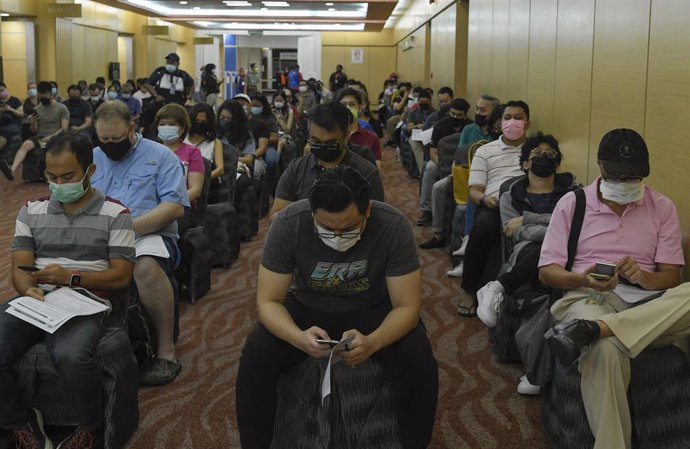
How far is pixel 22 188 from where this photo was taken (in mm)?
10797

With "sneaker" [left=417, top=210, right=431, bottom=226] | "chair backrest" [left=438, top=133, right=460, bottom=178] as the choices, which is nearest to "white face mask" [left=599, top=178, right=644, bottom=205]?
"chair backrest" [left=438, top=133, right=460, bottom=178]

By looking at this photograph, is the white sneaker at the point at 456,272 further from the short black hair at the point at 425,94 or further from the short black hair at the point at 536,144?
the short black hair at the point at 425,94

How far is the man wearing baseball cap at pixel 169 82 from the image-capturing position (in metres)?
12.9

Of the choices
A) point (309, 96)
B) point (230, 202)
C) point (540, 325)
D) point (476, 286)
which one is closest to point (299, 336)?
point (540, 325)

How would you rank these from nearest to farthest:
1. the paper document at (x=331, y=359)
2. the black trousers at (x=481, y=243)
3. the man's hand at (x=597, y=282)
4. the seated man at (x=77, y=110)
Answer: the paper document at (x=331, y=359) → the man's hand at (x=597, y=282) → the black trousers at (x=481, y=243) → the seated man at (x=77, y=110)

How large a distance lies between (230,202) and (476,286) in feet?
7.89

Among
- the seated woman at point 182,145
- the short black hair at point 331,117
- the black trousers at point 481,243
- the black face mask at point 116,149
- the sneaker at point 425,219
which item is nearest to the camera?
Result: the short black hair at point 331,117

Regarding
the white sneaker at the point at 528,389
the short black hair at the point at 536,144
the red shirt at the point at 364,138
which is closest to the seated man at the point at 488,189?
the short black hair at the point at 536,144

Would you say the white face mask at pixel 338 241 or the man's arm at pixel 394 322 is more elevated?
the white face mask at pixel 338 241

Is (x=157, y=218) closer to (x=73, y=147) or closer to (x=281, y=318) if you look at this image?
(x=73, y=147)

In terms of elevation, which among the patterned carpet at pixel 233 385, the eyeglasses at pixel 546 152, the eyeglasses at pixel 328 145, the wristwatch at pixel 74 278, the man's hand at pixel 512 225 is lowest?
the patterned carpet at pixel 233 385

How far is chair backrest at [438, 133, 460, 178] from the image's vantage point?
7422 millimetres

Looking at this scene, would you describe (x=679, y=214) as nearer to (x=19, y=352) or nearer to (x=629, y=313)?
(x=629, y=313)

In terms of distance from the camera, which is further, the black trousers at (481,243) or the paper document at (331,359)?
the black trousers at (481,243)
